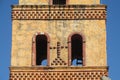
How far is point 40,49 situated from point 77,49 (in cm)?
201

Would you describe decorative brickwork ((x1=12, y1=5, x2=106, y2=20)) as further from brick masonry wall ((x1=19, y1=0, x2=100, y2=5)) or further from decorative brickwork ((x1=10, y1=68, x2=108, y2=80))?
decorative brickwork ((x1=10, y1=68, x2=108, y2=80))

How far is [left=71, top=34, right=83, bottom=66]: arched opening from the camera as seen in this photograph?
170 feet

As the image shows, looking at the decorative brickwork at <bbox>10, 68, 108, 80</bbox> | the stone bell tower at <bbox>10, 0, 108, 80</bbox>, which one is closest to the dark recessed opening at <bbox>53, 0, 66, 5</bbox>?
the stone bell tower at <bbox>10, 0, 108, 80</bbox>

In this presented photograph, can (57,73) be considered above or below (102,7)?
below

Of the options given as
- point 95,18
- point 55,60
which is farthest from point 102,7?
point 55,60

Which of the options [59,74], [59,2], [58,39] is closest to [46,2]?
[59,2]

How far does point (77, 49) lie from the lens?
53.0 m

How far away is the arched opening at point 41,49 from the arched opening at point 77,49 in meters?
1.51

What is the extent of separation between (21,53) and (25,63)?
63 cm

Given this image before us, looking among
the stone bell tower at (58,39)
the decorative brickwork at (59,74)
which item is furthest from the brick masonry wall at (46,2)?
the decorative brickwork at (59,74)

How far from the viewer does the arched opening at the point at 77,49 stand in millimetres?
51763

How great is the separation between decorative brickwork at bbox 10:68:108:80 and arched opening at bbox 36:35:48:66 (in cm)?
223

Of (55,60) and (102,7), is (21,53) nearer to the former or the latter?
(55,60)

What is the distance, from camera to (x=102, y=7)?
51906mm
